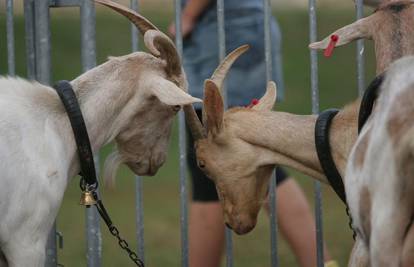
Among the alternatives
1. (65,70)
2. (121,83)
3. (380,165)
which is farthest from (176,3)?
(65,70)

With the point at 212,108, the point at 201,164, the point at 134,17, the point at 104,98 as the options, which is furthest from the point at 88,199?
the point at 134,17

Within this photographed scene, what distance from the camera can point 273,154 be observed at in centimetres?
561

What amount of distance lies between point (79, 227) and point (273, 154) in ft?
21.4

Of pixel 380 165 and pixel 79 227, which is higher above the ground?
pixel 380 165

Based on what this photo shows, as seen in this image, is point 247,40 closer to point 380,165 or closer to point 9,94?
point 9,94

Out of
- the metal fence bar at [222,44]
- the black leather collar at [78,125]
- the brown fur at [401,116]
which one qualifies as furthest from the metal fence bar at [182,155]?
the brown fur at [401,116]

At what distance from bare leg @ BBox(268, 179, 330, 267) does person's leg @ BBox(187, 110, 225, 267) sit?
304mm

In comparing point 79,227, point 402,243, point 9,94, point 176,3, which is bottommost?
point 79,227

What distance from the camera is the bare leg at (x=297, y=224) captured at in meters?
6.66

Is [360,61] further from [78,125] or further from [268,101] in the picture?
[78,125]

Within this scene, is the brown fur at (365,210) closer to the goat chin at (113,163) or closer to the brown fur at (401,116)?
the brown fur at (401,116)

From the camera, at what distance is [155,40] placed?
5562 mm

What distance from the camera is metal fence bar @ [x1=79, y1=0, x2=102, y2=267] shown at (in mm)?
6117

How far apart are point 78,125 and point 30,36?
98 cm
